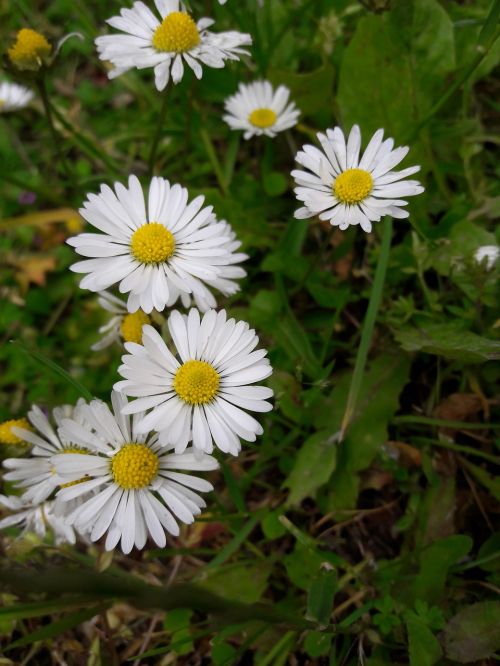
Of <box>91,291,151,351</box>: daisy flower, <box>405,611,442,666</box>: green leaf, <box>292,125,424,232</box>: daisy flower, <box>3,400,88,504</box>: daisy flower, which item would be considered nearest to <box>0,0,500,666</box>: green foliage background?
<box>405,611,442,666</box>: green leaf

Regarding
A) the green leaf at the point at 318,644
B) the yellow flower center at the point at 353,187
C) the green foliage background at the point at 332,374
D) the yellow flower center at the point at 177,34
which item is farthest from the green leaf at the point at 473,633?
the yellow flower center at the point at 177,34

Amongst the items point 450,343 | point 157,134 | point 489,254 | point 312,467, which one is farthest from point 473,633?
point 157,134

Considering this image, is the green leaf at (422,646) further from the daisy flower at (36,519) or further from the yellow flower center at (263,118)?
the yellow flower center at (263,118)

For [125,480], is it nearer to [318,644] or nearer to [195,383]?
[195,383]

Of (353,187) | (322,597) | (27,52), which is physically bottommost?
(322,597)

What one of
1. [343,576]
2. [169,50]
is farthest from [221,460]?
[169,50]
